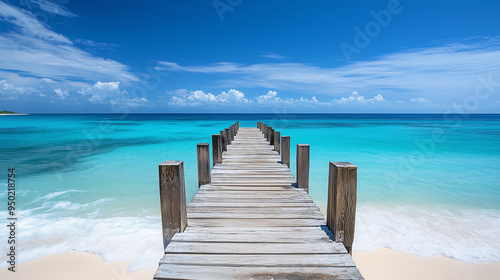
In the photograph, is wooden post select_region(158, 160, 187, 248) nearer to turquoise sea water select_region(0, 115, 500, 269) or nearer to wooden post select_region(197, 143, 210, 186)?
wooden post select_region(197, 143, 210, 186)

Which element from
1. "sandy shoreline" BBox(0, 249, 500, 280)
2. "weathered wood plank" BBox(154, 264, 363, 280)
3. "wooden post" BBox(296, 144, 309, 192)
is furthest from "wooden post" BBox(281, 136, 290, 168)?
"weathered wood plank" BBox(154, 264, 363, 280)

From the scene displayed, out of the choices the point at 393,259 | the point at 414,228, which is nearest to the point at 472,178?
the point at 414,228

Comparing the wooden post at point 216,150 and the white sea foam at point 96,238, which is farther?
the wooden post at point 216,150

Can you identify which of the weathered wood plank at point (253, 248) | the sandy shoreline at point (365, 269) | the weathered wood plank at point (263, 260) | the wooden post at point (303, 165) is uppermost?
the wooden post at point (303, 165)

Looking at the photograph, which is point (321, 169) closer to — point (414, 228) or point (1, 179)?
point (414, 228)

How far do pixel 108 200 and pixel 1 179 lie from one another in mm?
6180

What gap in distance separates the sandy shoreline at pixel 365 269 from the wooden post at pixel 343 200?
218cm

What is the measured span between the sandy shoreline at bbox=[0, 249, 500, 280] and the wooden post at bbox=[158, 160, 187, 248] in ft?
6.64

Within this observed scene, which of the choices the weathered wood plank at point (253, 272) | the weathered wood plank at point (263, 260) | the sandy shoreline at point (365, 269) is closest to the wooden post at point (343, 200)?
the weathered wood plank at point (263, 260)

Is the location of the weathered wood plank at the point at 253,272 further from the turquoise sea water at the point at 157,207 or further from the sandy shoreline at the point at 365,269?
the turquoise sea water at the point at 157,207

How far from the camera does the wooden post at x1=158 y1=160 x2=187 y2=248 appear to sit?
2762 millimetres

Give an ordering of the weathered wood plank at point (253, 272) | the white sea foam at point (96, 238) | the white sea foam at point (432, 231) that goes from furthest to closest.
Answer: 1. the white sea foam at point (432, 231)
2. the white sea foam at point (96, 238)
3. the weathered wood plank at point (253, 272)

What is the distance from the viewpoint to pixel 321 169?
1208 centimetres

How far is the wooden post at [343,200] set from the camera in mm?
2686
